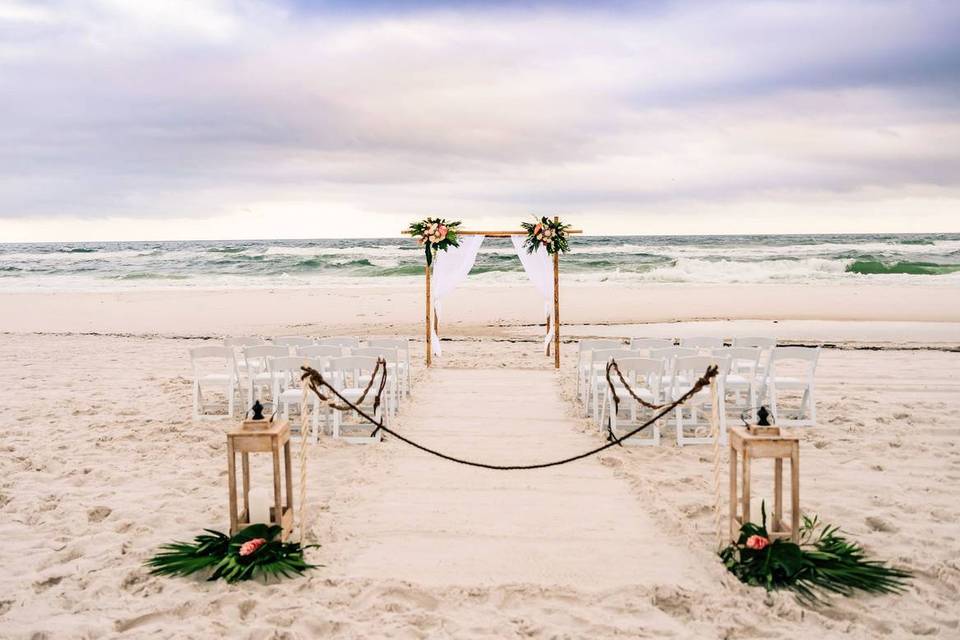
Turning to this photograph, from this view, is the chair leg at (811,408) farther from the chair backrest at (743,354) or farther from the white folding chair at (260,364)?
the white folding chair at (260,364)

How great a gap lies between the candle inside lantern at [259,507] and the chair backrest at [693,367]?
332 cm

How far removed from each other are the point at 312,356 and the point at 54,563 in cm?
363

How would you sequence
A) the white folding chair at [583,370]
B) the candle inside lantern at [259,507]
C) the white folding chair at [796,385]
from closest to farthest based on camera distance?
the candle inside lantern at [259,507] < the white folding chair at [796,385] < the white folding chair at [583,370]

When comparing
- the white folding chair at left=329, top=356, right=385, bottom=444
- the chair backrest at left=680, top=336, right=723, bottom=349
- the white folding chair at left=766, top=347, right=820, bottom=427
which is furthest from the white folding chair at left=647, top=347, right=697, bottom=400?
the white folding chair at left=329, top=356, right=385, bottom=444

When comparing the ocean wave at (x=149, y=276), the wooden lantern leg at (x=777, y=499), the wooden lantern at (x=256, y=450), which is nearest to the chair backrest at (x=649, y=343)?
the wooden lantern leg at (x=777, y=499)

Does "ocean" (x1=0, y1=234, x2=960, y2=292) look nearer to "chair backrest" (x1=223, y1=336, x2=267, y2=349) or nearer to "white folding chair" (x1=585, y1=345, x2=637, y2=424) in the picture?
"chair backrest" (x1=223, y1=336, x2=267, y2=349)

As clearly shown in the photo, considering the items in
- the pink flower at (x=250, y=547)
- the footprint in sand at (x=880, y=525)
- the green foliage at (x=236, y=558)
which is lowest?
the footprint in sand at (x=880, y=525)

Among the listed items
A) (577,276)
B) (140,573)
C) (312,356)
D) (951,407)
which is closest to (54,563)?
(140,573)

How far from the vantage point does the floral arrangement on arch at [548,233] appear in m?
11.3

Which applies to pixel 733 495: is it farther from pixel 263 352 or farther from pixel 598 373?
pixel 263 352

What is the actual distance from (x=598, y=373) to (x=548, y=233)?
130 inches

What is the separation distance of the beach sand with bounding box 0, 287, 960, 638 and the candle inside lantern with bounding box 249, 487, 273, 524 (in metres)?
0.38

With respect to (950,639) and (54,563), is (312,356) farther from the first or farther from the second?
(950,639)

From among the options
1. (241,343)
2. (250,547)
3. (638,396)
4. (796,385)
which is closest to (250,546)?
(250,547)
